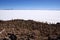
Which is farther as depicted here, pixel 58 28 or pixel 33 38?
pixel 58 28

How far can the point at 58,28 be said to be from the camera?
925 cm

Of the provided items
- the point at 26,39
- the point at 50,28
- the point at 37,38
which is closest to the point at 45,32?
the point at 50,28

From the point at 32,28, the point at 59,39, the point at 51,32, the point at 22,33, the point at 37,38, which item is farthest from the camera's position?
the point at 32,28

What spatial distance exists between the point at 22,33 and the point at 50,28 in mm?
2355

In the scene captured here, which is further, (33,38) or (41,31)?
(41,31)

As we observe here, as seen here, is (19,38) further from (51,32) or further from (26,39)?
(51,32)

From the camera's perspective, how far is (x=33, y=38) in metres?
7.14

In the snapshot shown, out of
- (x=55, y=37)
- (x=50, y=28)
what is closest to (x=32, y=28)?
(x=50, y=28)

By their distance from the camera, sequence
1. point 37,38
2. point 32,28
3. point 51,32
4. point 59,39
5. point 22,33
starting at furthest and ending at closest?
point 32,28
point 51,32
point 22,33
point 37,38
point 59,39

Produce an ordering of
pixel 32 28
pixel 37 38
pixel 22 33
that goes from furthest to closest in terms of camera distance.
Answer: pixel 32 28, pixel 22 33, pixel 37 38

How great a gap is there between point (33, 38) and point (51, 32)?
72.1 inches

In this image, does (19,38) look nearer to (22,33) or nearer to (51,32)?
(22,33)

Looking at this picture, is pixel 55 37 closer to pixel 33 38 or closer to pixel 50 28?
pixel 33 38

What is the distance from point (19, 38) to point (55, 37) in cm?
192
